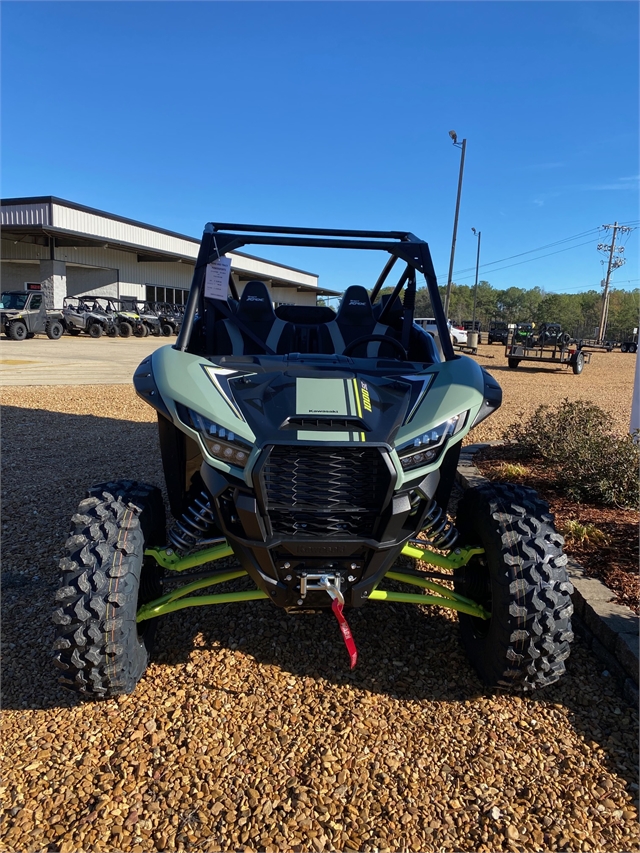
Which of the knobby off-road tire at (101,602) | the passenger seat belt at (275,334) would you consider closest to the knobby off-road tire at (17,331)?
the passenger seat belt at (275,334)

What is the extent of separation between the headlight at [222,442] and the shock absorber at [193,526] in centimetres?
29

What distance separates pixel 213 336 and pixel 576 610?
2.44 m

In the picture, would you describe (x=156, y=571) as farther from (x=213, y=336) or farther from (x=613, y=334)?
(x=613, y=334)

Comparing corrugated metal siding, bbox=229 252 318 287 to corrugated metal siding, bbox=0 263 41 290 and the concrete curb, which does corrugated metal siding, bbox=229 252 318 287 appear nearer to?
corrugated metal siding, bbox=0 263 41 290

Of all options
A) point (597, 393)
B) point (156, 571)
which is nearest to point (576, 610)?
point (156, 571)

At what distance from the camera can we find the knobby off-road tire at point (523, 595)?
216 centimetres

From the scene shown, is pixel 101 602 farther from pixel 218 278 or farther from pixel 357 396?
pixel 218 278

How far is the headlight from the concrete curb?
A: 4.10ft

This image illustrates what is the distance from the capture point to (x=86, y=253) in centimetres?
2870

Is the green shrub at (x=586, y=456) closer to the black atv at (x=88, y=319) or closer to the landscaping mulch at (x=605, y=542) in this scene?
the landscaping mulch at (x=605, y=542)

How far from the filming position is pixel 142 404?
8672 mm

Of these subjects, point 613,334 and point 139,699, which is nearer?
point 139,699

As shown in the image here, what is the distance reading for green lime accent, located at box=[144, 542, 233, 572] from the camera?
2289 millimetres

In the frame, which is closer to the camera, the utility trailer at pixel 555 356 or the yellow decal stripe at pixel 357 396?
the yellow decal stripe at pixel 357 396
